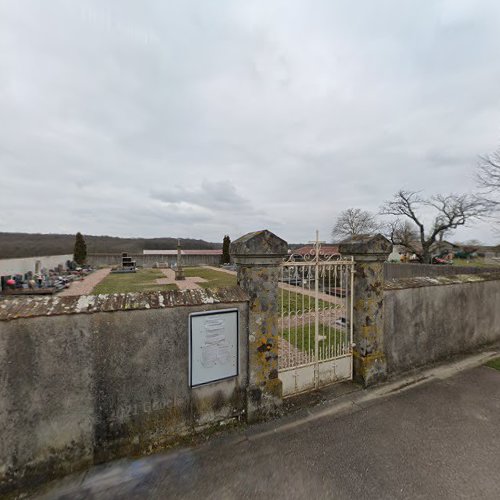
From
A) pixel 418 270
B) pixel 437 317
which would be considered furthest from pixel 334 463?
pixel 418 270

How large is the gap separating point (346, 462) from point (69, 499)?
2.95 meters

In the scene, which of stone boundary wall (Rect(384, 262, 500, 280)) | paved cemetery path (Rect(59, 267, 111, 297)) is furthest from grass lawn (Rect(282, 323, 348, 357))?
stone boundary wall (Rect(384, 262, 500, 280))

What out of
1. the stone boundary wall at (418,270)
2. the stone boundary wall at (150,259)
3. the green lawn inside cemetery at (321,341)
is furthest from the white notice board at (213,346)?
the stone boundary wall at (150,259)

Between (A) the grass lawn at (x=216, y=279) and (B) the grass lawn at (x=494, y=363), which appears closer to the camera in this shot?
(B) the grass lawn at (x=494, y=363)

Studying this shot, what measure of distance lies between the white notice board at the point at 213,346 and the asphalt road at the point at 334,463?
835 millimetres

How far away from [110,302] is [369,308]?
416 cm

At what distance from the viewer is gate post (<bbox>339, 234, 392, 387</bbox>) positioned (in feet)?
15.4

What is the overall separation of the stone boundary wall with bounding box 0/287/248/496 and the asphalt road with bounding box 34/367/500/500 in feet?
0.97

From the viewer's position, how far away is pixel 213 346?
11.5ft

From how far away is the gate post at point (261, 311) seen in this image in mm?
3746

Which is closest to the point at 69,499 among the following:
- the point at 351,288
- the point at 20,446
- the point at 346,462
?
the point at 20,446

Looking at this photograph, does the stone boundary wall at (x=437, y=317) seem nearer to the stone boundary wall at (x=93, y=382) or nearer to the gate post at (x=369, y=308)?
the gate post at (x=369, y=308)

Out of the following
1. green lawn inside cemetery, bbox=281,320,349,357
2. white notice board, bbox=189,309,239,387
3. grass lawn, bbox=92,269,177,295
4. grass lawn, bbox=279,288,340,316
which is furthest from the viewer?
Answer: grass lawn, bbox=92,269,177,295

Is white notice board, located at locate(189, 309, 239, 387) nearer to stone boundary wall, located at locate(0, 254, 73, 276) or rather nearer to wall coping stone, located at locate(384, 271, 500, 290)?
wall coping stone, located at locate(384, 271, 500, 290)
